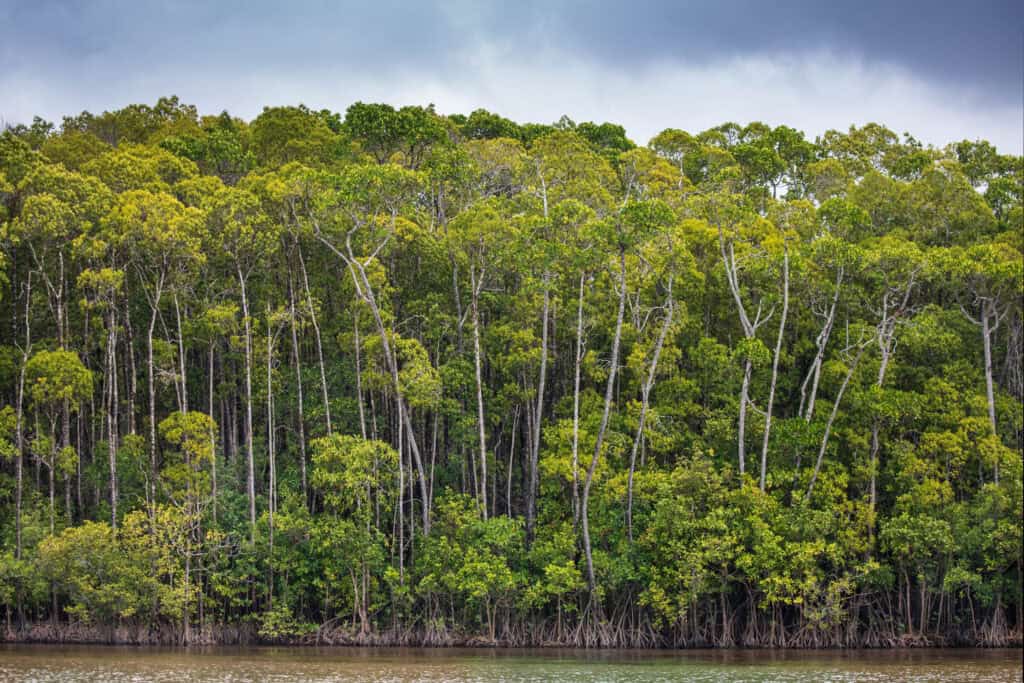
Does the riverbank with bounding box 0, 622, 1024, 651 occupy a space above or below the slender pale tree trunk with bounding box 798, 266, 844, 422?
below

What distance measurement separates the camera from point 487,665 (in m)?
27.3

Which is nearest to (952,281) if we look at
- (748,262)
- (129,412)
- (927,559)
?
(748,262)

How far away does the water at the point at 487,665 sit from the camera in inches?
957

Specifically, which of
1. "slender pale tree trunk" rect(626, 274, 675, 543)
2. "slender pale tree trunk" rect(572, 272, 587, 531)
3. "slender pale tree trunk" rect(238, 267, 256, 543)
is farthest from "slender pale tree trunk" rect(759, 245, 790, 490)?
"slender pale tree trunk" rect(238, 267, 256, 543)

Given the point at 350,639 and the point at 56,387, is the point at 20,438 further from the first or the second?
the point at 350,639

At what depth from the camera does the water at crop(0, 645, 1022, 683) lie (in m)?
24.3

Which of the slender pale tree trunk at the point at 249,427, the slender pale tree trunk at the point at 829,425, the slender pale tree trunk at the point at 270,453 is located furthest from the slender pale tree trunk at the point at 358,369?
the slender pale tree trunk at the point at 829,425

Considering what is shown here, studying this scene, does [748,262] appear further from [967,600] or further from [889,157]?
[889,157]

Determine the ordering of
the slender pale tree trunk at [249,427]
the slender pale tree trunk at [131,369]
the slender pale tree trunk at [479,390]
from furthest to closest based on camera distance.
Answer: the slender pale tree trunk at [131,369] < the slender pale tree trunk at [479,390] < the slender pale tree trunk at [249,427]

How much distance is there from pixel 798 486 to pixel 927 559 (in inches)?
155

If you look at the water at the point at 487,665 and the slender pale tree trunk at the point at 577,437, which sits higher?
the slender pale tree trunk at the point at 577,437

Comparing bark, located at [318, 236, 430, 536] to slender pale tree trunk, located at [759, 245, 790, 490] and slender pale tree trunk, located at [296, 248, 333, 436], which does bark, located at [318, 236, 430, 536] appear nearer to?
slender pale tree trunk, located at [296, 248, 333, 436]

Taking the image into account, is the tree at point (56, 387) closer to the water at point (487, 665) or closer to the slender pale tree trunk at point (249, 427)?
the slender pale tree trunk at point (249, 427)

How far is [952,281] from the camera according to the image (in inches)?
1351
